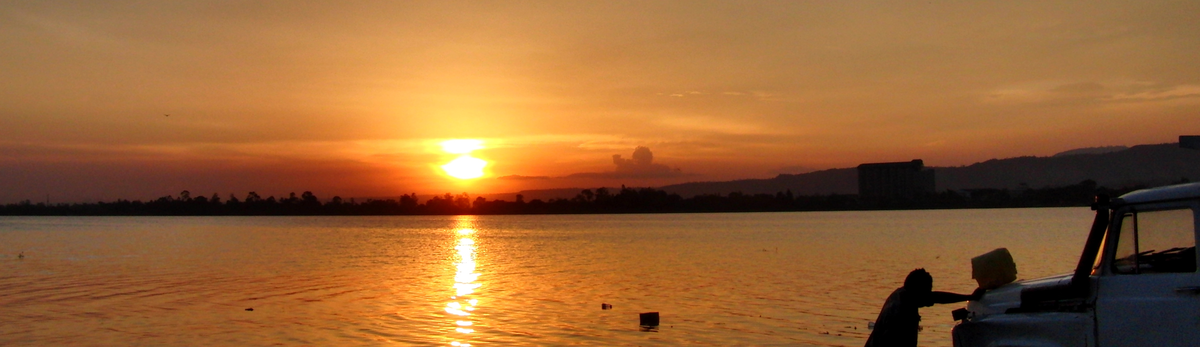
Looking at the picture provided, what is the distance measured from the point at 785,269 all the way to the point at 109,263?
112 feet

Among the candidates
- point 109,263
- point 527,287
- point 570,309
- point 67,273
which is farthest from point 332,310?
point 109,263

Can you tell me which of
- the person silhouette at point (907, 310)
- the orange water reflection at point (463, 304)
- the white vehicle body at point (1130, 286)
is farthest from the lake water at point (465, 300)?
the white vehicle body at point (1130, 286)

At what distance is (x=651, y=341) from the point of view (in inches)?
729

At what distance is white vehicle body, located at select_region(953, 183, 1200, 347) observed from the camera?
6297 millimetres

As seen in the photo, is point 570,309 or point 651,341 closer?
point 651,341

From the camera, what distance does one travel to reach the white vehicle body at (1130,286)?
20.7 ft

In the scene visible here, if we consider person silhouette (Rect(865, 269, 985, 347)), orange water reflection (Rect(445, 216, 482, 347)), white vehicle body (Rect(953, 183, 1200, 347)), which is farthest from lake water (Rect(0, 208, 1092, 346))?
white vehicle body (Rect(953, 183, 1200, 347))

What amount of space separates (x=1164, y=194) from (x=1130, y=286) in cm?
68

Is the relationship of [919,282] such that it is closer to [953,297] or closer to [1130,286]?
[953,297]

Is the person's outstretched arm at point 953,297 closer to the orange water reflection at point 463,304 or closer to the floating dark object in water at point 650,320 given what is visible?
the orange water reflection at point 463,304

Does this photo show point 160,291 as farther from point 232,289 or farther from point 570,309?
point 570,309

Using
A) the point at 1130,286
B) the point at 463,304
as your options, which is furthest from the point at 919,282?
the point at 463,304

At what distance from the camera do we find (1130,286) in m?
6.59

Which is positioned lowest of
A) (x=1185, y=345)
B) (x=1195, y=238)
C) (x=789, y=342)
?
(x=789, y=342)
